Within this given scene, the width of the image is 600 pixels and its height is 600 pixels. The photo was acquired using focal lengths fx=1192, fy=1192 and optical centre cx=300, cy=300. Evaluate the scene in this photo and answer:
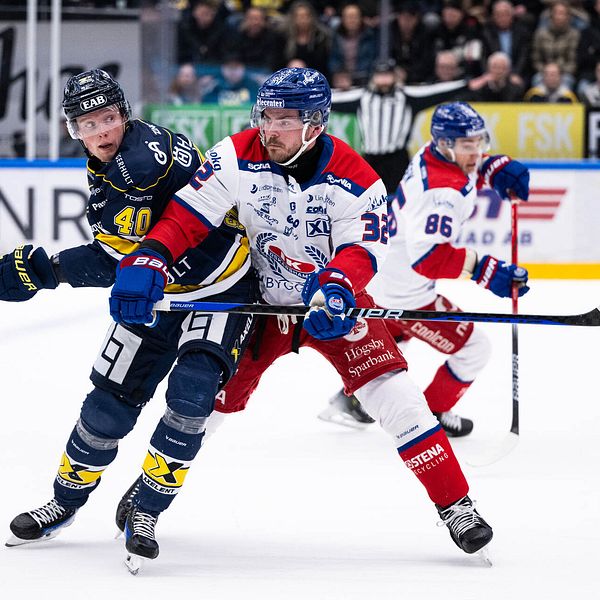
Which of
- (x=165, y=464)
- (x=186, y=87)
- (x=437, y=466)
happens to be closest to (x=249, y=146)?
(x=165, y=464)

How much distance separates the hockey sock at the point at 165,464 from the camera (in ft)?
8.87

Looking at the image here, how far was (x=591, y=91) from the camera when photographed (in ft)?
26.6

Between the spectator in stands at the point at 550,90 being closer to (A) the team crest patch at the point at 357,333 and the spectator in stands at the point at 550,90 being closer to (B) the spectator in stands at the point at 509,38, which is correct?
(B) the spectator in stands at the point at 509,38

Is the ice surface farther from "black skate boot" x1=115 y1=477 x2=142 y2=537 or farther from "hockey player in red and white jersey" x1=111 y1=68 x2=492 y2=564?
"hockey player in red and white jersey" x1=111 y1=68 x2=492 y2=564

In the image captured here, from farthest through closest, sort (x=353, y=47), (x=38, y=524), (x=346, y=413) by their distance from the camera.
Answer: (x=353, y=47), (x=346, y=413), (x=38, y=524)

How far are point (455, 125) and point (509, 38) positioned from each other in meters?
4.92

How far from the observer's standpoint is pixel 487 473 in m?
3.76

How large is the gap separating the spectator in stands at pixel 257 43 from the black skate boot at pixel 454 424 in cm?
463

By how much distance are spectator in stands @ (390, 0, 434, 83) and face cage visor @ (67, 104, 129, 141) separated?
590 centimetres

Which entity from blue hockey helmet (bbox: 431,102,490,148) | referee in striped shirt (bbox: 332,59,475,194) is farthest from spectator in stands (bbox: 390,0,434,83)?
blue hockey helmet (bbox: 431,102,490,148)

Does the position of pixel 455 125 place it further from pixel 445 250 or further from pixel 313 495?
pixel 313 495

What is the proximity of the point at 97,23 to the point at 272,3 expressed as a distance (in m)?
1.54

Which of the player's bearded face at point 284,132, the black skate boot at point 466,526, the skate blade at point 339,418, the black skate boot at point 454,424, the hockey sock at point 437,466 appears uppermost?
the player's bearded face at point 284,132

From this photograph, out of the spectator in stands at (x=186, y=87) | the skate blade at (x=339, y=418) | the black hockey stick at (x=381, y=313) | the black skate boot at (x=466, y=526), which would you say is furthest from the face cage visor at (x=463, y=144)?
the spectator in stands at (x=186, y=87)
